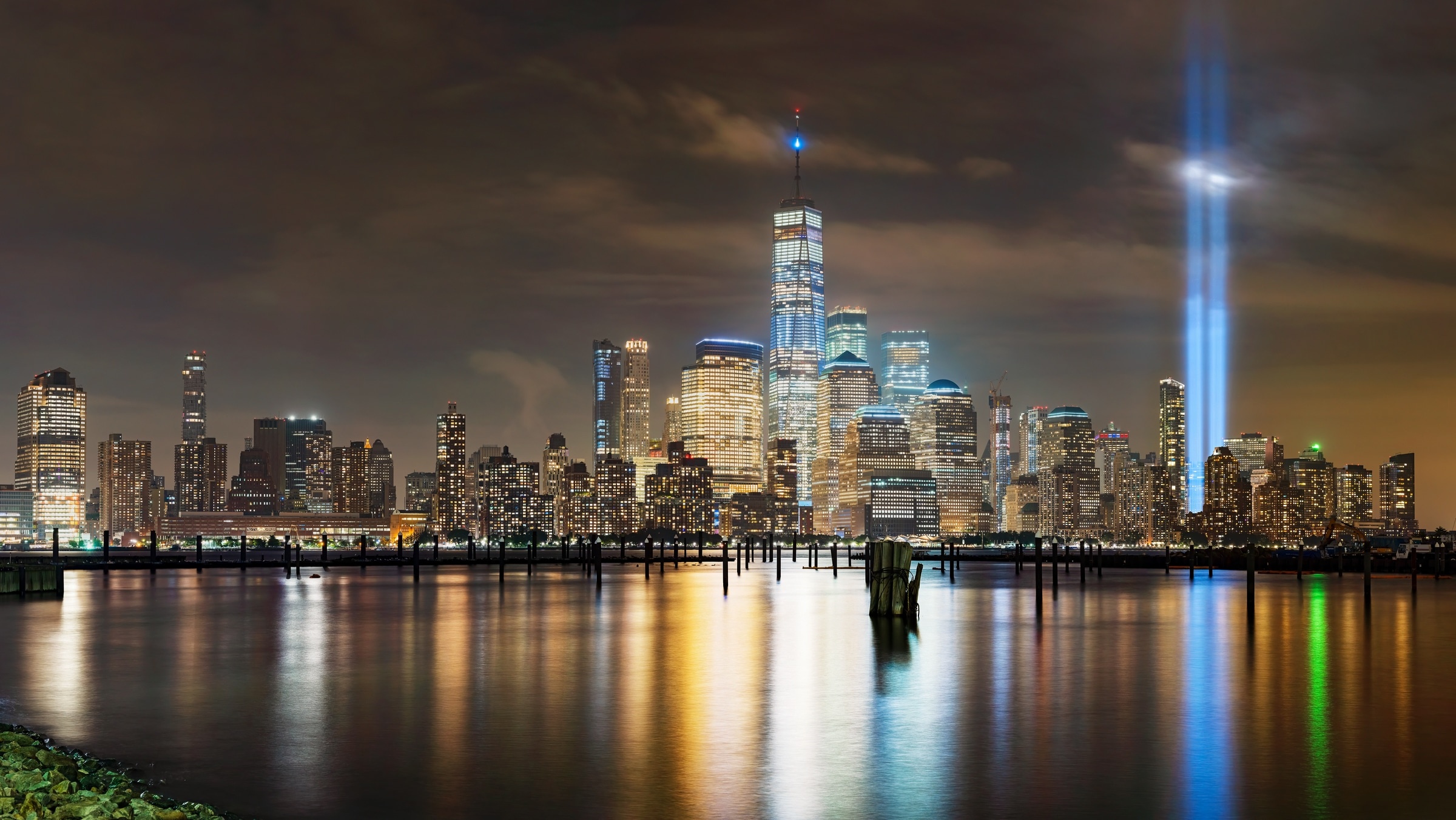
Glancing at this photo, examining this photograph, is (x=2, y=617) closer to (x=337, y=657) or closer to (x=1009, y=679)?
(x=337, y=657)

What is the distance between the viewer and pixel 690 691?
3102 cm

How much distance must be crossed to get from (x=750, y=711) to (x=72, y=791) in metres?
13.4

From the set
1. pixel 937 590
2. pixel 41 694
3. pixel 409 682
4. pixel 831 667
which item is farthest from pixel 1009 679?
pixel 937 590

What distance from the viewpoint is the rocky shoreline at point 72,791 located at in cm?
1570

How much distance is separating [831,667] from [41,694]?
1871 centimetres

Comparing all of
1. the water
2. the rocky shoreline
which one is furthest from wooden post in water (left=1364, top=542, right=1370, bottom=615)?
the rocky shoreline

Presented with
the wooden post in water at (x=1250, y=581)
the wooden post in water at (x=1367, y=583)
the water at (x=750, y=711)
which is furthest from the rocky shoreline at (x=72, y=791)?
the wooden post in water at (x=1367, y=583)

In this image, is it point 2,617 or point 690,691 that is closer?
point 690,691

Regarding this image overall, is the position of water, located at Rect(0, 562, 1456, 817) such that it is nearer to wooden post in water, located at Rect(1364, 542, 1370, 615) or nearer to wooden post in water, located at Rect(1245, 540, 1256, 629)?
wooden post in water, located at Rect(1245, 540, 1256, 629)

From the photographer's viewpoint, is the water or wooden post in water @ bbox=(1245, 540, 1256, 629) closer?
the water

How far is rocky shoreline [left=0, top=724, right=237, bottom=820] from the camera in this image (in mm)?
15695

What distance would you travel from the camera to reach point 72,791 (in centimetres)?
1733

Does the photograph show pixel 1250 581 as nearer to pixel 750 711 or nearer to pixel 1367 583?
pixel 1367 583

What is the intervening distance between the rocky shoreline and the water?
921 millimetres
